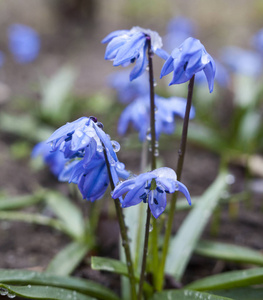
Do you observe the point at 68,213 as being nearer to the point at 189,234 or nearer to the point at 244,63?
the point at 189,234

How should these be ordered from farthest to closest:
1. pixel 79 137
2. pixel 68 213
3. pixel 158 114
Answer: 1. pixel 68 213
2. pixel 158 114
3. pixel 79 137

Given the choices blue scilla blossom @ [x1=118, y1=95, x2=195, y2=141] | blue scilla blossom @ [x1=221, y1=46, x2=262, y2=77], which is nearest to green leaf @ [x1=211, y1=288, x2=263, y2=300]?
blue scilla blossom @ [x1=118, y1=95, x2=195, y2=141]

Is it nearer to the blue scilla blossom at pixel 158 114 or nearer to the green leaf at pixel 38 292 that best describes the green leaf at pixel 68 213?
the blue scilla blossom at pixel 158 114

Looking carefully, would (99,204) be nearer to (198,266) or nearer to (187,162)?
(198,266)

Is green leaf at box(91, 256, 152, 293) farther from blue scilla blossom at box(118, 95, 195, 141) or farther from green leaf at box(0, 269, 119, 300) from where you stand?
blue scilla blossom at box(118, 95, 195, 141)

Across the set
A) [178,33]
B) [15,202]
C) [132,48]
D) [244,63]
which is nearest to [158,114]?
[132,48]

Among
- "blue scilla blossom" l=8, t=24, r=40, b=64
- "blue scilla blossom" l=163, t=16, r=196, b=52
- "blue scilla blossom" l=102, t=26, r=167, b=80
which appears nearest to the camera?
"blue scilla blossom" l=102, t=26, r=167, b=80
